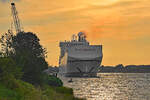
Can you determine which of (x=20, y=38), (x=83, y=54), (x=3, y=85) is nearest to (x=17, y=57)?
(x=20, y=38)

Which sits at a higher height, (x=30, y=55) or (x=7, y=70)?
(x=30, y=55)

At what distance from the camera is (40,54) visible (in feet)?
237

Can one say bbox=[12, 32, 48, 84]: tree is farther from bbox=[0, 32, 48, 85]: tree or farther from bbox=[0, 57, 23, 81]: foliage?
bbox=[0, 57, 23, 81]: foliage

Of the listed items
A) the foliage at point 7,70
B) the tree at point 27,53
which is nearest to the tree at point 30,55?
the tree at point 27,53

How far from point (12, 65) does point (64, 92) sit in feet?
62.6

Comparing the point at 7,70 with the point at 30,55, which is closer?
the point at 7,70

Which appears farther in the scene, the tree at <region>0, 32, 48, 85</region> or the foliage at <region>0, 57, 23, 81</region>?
the tree at <region>0, 32, 48, 85</region>

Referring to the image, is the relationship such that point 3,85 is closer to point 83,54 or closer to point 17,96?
point 17,96

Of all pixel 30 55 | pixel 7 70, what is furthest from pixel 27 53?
pixel 7 70

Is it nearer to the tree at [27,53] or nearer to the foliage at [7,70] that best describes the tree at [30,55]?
the tree at [27,53]

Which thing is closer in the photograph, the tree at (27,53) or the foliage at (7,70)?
the foliage at (7,70)

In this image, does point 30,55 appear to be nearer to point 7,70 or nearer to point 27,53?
point 27,53

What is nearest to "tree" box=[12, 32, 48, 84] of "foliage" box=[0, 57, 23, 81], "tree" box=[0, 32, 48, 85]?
"tree" box=[0, 32, 48, 85]

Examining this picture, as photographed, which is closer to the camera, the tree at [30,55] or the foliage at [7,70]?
the foliage at [7,70]
